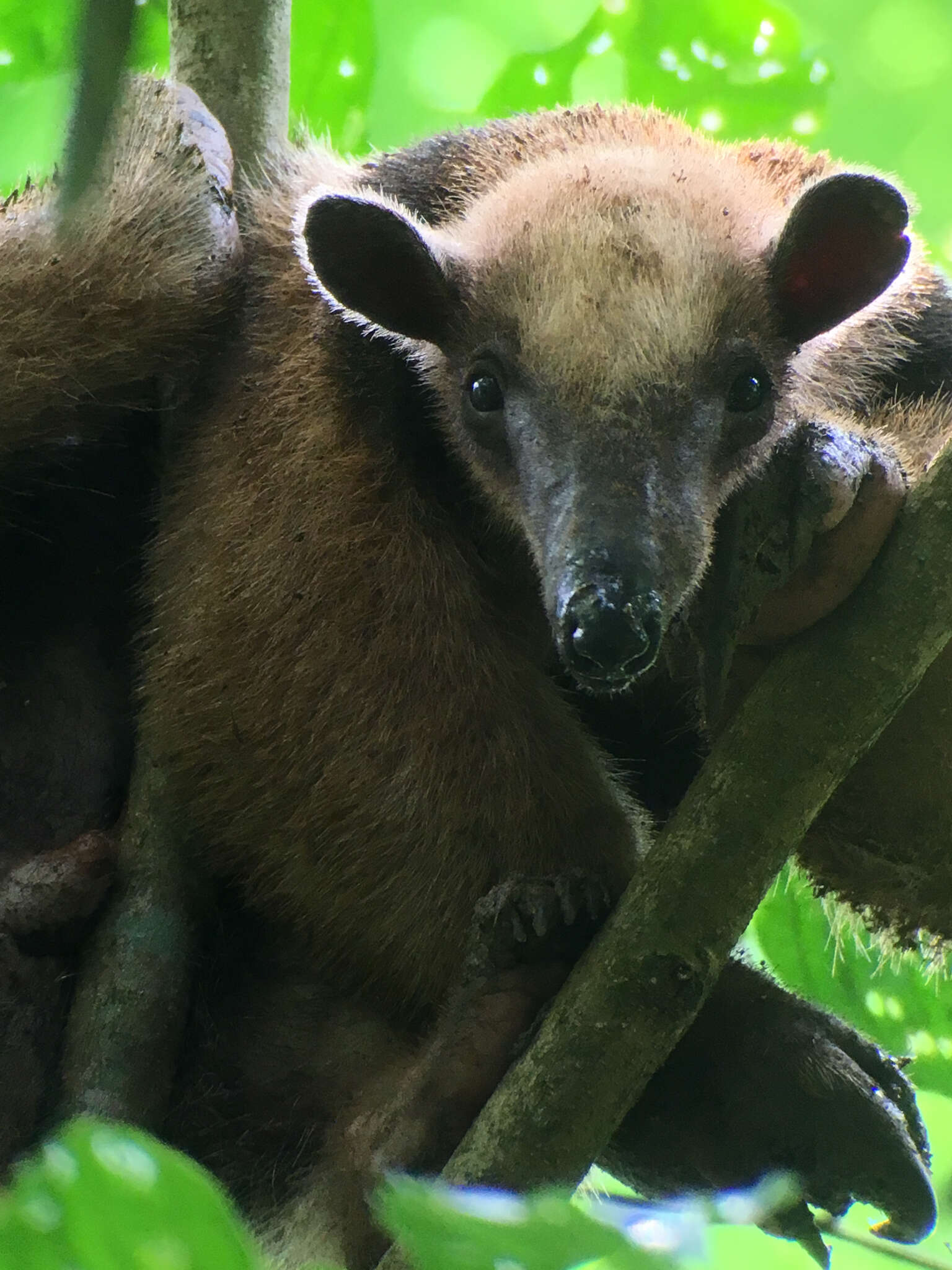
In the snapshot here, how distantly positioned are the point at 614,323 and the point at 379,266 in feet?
1.65

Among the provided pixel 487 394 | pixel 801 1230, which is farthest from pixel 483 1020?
pixel 487 394

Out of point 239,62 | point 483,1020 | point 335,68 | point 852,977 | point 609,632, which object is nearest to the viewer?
point 609,632

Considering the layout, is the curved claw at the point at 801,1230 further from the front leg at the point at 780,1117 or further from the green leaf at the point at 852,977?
the green leaf at the point at 852,977

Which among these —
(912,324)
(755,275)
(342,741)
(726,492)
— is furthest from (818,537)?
(912,324)

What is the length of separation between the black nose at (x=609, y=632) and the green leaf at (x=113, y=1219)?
1.37 meters

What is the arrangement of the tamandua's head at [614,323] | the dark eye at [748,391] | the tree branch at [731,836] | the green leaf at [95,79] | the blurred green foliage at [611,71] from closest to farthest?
1. the green leaf at [95,79]
2. the tree branch at [731,836]
3. the tamandua's head at [614,323]
4. the dark eye at [748,391]
5. the blurred green foliage at [611,71]

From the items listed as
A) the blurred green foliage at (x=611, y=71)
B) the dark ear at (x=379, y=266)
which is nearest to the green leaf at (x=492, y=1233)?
the dark ear at (x=379, y=266)

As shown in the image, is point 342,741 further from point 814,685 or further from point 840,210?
point 840,210

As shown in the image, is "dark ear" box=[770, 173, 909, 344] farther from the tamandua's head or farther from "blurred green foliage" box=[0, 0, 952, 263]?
"blurred green foliage" box=[0, 0, 952, 263]

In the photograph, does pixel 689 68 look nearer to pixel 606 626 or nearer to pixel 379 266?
pixel 379 266

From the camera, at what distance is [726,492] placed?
2.60 meters

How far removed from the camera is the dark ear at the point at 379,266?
2.65 meters

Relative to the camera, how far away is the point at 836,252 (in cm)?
275

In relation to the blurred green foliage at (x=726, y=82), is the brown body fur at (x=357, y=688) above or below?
below
